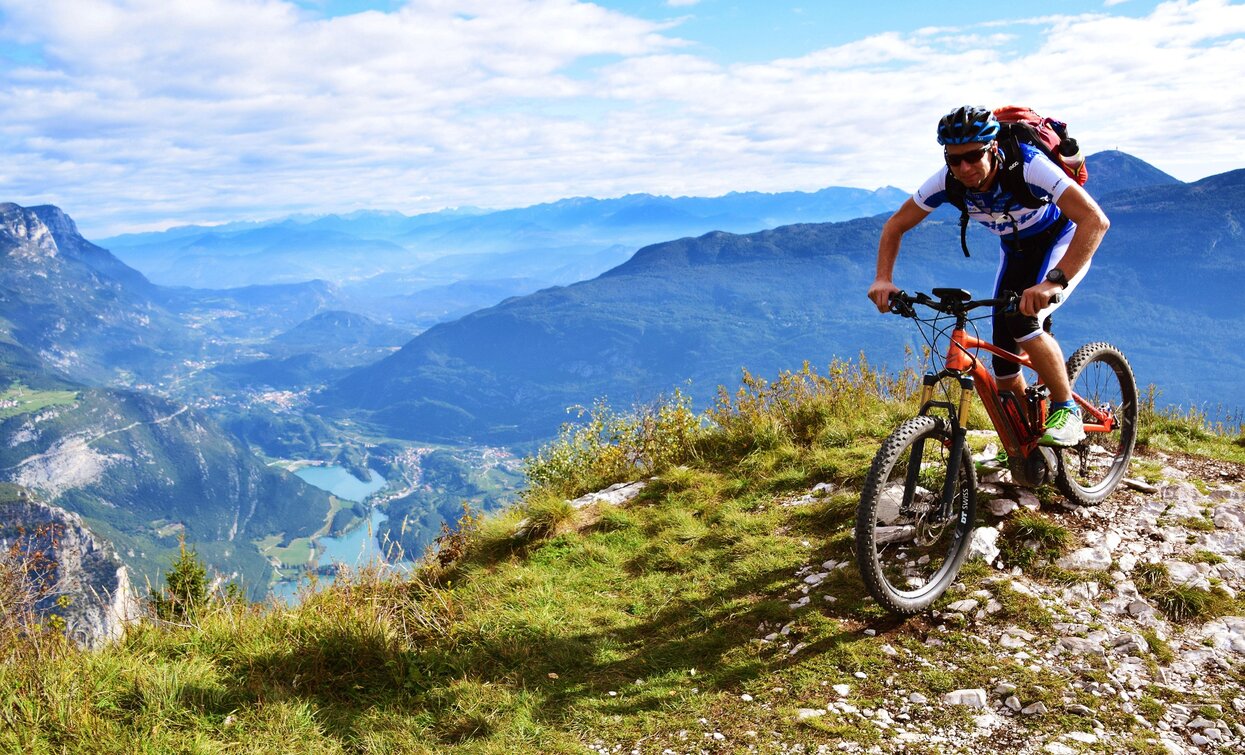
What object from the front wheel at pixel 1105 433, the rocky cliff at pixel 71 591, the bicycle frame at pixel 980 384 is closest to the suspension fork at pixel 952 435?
the bicycle frame at pixel 980 384

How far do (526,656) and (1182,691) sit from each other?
13.2 feet

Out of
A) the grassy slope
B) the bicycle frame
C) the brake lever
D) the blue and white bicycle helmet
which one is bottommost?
the grassy slope

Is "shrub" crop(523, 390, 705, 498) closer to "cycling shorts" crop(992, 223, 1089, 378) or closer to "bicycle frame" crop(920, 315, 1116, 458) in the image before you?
"bicycle frame" crop(920, 315, 1116, 458)

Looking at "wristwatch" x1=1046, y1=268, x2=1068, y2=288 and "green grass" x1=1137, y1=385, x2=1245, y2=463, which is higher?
"wristwatch" x1=1046, y1=268, x2=1068, y2=288

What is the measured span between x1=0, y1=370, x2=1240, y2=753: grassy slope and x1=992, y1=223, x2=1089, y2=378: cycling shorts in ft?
5.98

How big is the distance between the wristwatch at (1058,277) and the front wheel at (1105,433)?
2076 millimetres

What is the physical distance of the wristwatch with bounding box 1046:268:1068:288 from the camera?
4.38 m

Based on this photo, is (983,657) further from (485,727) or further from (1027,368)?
(485,727)

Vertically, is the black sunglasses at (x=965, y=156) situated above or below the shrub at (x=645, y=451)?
above

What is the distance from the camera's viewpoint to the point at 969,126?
446cm

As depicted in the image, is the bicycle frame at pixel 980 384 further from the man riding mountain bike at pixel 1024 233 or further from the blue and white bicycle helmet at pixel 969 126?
the blue and white bicycle helmet at pixel 969 126

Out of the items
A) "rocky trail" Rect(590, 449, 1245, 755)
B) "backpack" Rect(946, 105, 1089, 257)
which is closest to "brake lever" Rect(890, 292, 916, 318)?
"backpack" Rect(946, 105, 1089, 257)

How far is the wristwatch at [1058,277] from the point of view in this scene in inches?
173

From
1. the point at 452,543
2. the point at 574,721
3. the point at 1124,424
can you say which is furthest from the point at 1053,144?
the point at 452,543
